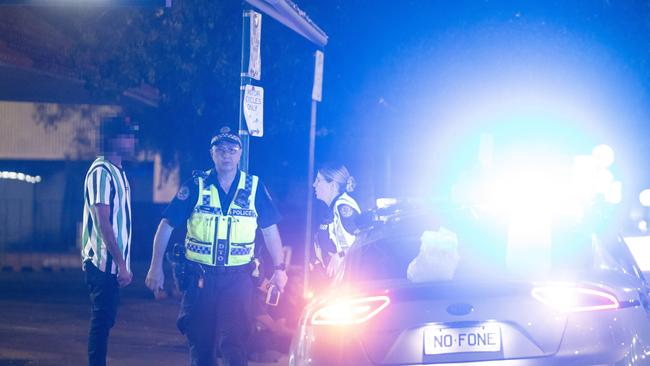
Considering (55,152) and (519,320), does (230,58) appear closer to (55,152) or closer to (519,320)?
(55,152)

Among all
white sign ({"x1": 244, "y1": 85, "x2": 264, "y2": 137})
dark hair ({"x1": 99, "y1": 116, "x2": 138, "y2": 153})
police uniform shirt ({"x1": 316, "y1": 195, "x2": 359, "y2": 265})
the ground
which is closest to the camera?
dark hair ({"x1": 99, "y1": 116, "x2": 138, "y2": 153})

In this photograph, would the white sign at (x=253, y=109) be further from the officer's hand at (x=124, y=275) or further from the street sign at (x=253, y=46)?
the officer's hand at (x=124, y=275)

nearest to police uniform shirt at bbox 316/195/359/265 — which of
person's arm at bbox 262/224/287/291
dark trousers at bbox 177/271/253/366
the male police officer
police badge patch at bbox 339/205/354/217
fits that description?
police badge patch at bbox 339/205/354/217

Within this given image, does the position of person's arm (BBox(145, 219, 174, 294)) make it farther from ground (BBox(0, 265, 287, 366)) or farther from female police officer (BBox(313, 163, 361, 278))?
ground (BBox(0, 265, 287, 366))

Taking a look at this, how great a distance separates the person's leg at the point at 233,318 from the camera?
252 inches

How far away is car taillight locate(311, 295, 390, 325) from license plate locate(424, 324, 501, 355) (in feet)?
1.06

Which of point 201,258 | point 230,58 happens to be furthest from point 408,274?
point 230,58

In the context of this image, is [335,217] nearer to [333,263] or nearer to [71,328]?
[333,263]

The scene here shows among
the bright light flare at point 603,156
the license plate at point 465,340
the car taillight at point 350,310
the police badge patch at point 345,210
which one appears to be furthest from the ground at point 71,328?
the bright light flare at point 603,156

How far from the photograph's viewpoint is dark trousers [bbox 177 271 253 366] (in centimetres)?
639

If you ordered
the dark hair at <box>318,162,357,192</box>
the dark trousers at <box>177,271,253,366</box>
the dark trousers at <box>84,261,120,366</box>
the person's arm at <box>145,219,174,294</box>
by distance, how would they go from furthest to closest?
the dark hair at <box>318,162,357,192</box>, the dark trousers at <box>84,261,120,366</box>, the person's arm at <box>145,219,174,294</box>, the dark trousers at <box>177,271,253,366</box>

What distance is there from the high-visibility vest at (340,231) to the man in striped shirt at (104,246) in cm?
224

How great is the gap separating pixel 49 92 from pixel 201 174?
11127mm

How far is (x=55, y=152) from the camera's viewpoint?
19094 mm
